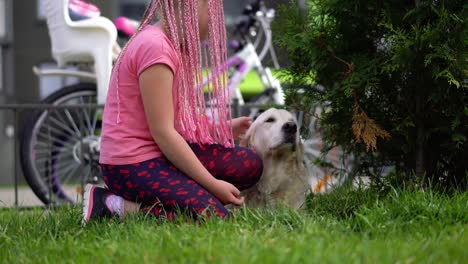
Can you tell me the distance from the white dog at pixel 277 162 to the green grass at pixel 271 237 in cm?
25

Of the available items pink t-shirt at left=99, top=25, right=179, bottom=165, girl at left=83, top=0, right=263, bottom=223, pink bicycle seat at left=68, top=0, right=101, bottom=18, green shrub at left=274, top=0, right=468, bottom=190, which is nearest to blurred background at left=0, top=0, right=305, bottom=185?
pink bicycle seat at left=68, top=0, right=101, bottom=18

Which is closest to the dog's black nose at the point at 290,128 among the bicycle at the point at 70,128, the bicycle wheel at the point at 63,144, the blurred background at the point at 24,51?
the bicycle at the point at 70,128

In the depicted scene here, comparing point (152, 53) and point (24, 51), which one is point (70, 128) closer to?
point (152, 53)

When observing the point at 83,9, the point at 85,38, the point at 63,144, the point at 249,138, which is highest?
the point at 83,9

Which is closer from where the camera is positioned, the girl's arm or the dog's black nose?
the girl's arm

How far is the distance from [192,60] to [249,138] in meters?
0.59

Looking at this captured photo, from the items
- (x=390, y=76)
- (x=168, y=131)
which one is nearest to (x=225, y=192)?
(x=168, y=131)

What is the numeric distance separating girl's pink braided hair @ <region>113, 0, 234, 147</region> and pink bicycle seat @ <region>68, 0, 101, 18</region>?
153cm

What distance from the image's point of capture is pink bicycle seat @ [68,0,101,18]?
15.1ft

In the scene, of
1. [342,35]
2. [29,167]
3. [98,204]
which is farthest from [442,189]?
[29,167]

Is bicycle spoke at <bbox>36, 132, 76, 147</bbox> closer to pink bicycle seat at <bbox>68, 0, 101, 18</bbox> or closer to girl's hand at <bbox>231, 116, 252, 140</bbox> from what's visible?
pink bicycle seat at <bbox>68, 0, 101, 18</bbox>

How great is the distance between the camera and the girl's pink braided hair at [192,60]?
10.1ft

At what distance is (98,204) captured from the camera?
308 centimetres

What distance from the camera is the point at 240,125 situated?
11.7ft
